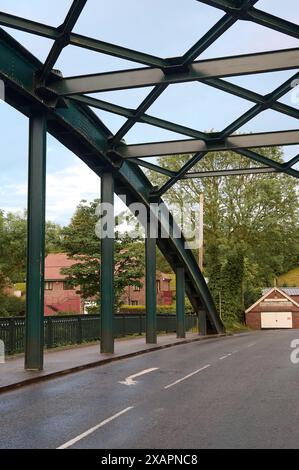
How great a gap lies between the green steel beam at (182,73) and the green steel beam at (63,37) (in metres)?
0.50

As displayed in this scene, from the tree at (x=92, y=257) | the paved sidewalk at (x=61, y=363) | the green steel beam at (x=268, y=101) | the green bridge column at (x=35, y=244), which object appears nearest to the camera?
the paved sidewalk at (x=61, y=363)

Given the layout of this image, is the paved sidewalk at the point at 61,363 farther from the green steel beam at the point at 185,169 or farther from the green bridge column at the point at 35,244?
the green steel beam at the point at 185,169

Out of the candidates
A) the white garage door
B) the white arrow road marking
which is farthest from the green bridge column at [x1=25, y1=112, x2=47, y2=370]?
the white garage door

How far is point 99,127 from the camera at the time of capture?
19.0 m

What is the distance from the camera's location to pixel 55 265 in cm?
6353

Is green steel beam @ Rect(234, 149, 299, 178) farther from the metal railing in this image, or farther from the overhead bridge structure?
the metal railing

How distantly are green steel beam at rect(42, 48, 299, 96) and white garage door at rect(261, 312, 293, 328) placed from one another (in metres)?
53.8

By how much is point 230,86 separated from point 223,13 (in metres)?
3.17

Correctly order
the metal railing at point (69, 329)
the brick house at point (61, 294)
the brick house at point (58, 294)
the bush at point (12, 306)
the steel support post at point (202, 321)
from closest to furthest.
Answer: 1. the metal railing at point (69, 329)
2. the steel support post at point (202, 321)
3. the bush at point (12, 306)
4. the brick house at point (61, 294)
5. the brick house at point (58, 294)

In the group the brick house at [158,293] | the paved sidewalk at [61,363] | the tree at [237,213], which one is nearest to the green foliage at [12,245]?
the tree at [237,213]

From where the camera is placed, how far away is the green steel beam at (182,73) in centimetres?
1359

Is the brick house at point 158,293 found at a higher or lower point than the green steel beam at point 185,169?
lower

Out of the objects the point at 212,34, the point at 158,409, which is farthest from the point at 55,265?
the point at 158,409
